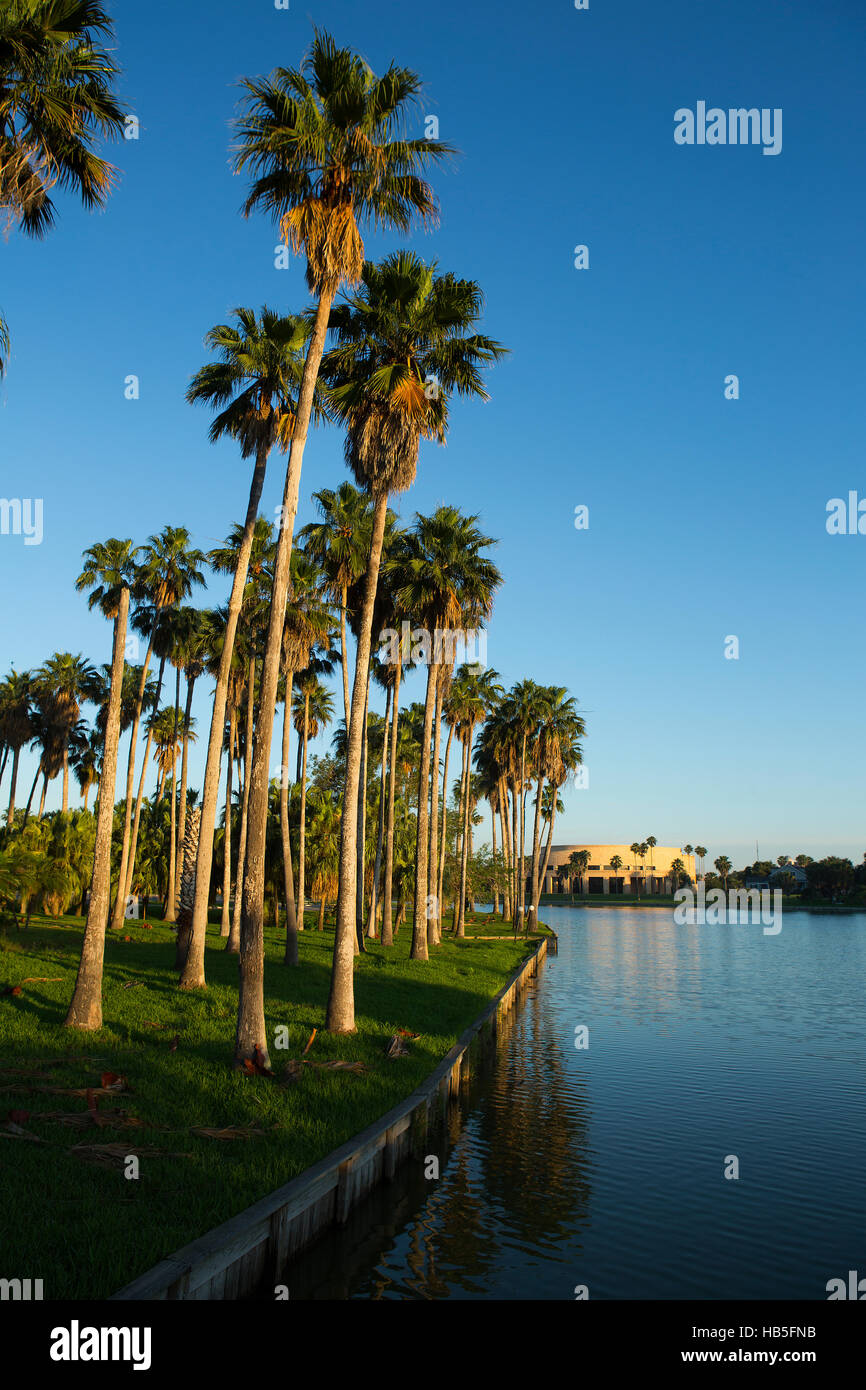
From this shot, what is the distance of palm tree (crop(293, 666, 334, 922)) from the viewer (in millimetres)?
45250

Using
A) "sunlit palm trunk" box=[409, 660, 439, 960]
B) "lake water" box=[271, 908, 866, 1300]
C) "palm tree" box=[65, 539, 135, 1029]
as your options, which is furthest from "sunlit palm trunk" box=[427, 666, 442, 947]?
"palm tree" box=[65, 539, 135, 1029]

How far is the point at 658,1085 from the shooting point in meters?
20.4

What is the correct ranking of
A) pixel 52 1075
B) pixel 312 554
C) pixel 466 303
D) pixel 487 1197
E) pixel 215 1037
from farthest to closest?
pixel 312 554 < pixel 466 303 < pixel 215 1037 < pixel 52 1075 < pixel 487 1197

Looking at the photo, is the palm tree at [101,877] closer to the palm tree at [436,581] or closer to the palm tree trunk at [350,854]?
the palm tree trunk at [350,854]

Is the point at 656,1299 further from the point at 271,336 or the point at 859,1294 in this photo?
the point at 271,336

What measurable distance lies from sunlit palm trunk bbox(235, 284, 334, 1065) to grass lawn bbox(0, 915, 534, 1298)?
91cm

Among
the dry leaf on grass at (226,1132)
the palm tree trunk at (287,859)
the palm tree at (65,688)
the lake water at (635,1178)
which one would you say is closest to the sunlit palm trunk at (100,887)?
the dry leaf on grass at (226,1132)

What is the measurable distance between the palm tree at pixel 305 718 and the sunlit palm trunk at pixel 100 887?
71.6 ft

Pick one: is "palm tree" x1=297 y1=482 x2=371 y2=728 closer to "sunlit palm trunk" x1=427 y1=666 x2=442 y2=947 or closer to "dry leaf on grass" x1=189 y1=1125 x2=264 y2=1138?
"sunlit palm trunk" x1=427 y1=666 x2=442 y2=947

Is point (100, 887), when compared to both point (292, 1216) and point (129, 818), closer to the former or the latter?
point (292, 1216)

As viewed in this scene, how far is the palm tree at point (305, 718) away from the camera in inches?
1781

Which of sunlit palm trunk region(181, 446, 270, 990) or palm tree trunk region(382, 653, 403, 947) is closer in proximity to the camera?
sunlit palm trunk region(181, 446, 270, 990)
